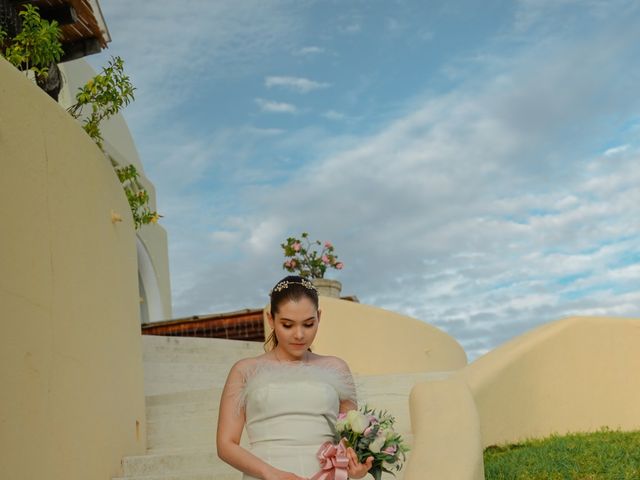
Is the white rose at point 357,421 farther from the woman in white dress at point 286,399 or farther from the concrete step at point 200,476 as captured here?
the concrete step at point 200,476

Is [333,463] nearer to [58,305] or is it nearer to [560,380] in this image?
[58,305]

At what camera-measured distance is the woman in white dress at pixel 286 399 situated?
308 centimetres

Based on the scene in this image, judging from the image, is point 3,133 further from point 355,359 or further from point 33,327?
point 355,359

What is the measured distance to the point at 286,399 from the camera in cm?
311

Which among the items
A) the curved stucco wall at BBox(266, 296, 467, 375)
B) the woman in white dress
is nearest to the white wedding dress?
the woman in white dress

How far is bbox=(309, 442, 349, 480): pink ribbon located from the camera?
9.75ft

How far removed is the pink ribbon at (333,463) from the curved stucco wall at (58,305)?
2.22 meters

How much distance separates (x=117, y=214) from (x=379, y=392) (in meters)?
3.16

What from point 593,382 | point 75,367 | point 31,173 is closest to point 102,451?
point 75,367

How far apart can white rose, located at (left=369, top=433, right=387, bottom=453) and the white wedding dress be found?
0.23m

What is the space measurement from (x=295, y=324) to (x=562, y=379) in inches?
245

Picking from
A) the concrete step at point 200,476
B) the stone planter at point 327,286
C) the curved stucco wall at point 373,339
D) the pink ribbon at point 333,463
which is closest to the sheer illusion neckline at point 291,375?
the pink ribbon at point 333,463

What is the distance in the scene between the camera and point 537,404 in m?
8.39

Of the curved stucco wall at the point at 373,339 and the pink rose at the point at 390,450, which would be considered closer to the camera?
the pink rose at the point at 390,450
